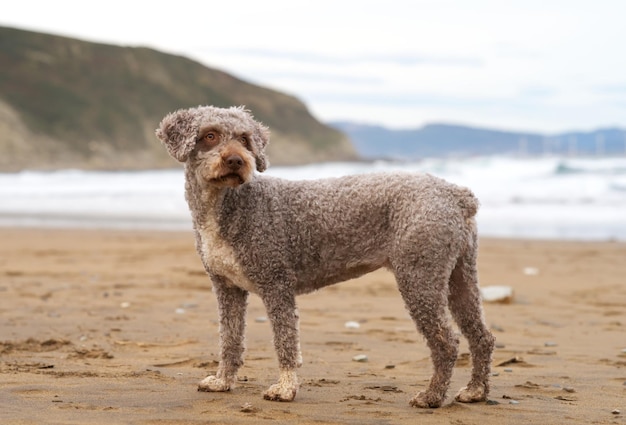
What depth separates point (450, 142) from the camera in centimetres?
17388

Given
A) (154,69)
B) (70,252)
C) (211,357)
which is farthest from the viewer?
(154,69)

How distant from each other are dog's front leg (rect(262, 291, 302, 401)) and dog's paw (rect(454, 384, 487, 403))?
1046 millimetres

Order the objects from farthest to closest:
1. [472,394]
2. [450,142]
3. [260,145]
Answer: [450,142], [472,394], [260,145]

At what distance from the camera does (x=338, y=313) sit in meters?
9.46

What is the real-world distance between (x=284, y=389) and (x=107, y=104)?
8584 cm

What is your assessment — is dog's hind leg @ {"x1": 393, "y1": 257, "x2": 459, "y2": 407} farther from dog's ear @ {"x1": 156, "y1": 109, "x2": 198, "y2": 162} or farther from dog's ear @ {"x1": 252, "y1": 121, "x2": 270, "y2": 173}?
dog's ear @ {"x1": 156, "y1": 109, "x2": 198, "y2": 162}

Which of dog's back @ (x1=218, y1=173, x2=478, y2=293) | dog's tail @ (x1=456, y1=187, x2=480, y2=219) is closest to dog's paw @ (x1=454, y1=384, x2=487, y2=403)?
dog's back @ (x1=218, y1=173, x2=478, y2=293)

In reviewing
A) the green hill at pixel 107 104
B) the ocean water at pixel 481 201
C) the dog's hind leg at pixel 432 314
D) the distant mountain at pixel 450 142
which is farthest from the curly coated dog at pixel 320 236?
the distant mountain at pixel 450 142

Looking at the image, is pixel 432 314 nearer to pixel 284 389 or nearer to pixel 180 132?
pixel 284 389

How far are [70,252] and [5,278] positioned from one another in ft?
9.61

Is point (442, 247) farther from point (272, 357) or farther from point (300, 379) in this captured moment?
point (272, 357)

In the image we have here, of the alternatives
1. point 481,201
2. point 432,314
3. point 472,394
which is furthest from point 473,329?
point 481,201

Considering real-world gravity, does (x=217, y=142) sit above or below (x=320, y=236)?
above

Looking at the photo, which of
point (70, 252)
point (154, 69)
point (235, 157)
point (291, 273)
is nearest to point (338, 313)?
point (291, 273)
